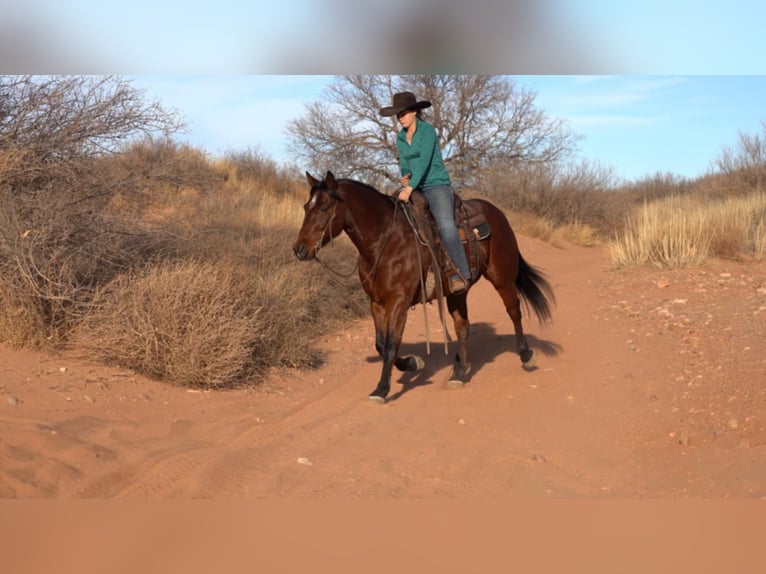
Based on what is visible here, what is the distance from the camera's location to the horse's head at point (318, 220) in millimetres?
7602

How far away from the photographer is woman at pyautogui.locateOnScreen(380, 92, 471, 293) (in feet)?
26.9

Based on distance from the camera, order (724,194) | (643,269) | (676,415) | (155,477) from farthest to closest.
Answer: (724,194), (643,269), (676,415), (155,477)

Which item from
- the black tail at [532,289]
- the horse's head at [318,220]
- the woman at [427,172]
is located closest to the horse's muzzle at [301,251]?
the horse's head at [318,220]

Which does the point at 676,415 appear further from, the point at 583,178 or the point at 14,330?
the point at 583,178

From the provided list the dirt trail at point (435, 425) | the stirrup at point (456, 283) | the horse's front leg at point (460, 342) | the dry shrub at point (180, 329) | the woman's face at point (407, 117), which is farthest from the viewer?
the horse's front leg at point (460, 342)

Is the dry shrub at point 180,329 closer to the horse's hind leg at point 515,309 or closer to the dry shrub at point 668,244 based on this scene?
the horse's hind leg at point 515,309

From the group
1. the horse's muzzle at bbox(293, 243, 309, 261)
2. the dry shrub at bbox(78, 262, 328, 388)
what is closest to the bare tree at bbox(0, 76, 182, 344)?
the dry shrub at bbox(78, 262, 328, 388)

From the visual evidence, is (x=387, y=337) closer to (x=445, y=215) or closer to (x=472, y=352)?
(x=445, y=215)

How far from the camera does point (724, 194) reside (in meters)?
25.2

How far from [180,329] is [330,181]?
2173 mm

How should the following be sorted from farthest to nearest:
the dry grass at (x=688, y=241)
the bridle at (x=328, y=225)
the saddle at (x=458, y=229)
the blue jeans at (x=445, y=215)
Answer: the dry grass at (x=688, y=241), the blue jeans at (x=445, y=215), the saddle at (x=458, y=229), the bridle at (x=328, y=225)

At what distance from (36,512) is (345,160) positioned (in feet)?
81.2

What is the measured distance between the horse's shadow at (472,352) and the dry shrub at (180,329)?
1763mm

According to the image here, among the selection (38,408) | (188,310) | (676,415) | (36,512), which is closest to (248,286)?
(188,310)
